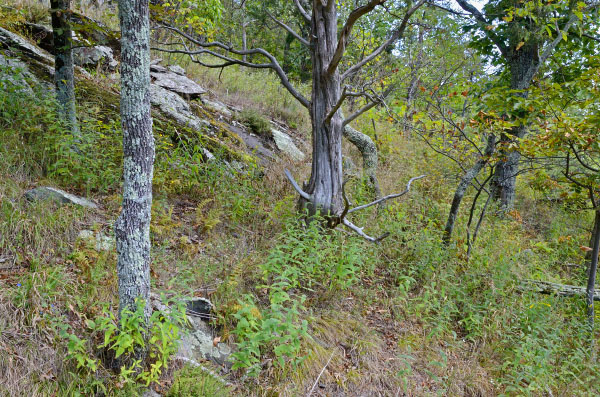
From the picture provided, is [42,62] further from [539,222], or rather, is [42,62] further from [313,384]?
[539,222]

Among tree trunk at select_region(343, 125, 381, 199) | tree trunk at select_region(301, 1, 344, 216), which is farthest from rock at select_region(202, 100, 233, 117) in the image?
tree trunk at select_region(301, 1, 344, 216)

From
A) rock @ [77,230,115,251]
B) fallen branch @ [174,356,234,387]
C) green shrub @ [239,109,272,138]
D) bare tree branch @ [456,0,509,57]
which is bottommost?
fallen branch @ [174,356,234,387]

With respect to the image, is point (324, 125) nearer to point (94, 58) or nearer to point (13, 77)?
point (13, 77)

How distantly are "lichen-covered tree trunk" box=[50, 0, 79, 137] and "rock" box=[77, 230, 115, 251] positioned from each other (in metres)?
1.60

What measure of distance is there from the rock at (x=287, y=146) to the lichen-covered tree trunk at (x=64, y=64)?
4.21m

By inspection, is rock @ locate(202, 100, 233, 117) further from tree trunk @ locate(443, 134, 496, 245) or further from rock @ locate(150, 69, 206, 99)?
tree trunk @ locate(443, 134, 496, 245)

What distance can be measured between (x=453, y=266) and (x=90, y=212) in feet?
16.0

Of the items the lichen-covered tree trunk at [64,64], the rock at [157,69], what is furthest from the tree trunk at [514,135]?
the rock at [157,69]

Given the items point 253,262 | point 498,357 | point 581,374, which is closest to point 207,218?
point 253,262

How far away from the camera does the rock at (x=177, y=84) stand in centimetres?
→ 785

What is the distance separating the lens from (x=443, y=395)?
3.40 m

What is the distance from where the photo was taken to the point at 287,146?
27.7 ft

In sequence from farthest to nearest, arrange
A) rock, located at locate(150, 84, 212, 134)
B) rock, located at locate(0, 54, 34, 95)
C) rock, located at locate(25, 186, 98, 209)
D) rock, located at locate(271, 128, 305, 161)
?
rock, located at locate(271, 128, 305, 161)
rock, located at locate(150, 84, 212, 134)
rock, located at locate(0, 54, 34, 95)
rock, located at locate(25, 186, 98, 209)

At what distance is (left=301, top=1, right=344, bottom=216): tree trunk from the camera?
5012mm
